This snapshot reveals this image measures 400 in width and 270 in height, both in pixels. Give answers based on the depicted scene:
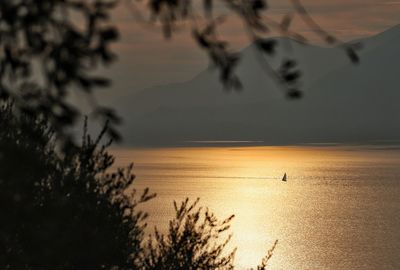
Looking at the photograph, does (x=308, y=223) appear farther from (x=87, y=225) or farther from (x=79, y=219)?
(x=87, y=225)

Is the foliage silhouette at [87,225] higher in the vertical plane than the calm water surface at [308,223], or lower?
lower

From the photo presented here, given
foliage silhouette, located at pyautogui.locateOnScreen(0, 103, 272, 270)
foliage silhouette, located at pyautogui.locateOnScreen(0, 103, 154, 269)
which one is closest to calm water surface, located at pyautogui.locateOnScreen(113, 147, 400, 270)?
foliage silhouette, located at pyautogui.locateOnScreen(0, 103, 272, 270)

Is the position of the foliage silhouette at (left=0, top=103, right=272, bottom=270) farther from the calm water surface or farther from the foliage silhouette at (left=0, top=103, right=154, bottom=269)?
the calm water surface

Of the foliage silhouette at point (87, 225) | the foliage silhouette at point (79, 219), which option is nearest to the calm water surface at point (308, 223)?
the foliage silhouette at point (87, 225)

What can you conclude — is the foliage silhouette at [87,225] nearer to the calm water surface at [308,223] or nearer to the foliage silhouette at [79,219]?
the foliage silhouette at [79,219]

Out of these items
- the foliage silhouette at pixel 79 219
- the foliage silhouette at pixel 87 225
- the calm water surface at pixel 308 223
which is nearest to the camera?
the foliage silhouette at pixel 79 219

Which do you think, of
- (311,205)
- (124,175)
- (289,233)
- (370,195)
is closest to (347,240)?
(289,233)

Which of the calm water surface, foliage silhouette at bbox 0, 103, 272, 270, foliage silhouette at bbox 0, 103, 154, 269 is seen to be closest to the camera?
foliage silhouette at bbox 0, 103, 154, 269

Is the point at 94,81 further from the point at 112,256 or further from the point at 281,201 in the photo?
the point at 281,201

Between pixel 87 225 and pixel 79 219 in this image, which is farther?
pixel 79 219

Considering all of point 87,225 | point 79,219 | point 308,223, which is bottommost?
point 87,225

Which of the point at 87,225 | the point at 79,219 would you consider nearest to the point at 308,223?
the point at 79,219

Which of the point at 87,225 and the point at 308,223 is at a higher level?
the point at 308,223

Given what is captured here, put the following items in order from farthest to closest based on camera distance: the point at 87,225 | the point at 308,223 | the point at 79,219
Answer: the point at 308,223 → the point at 79,219 → the point at 87,225
